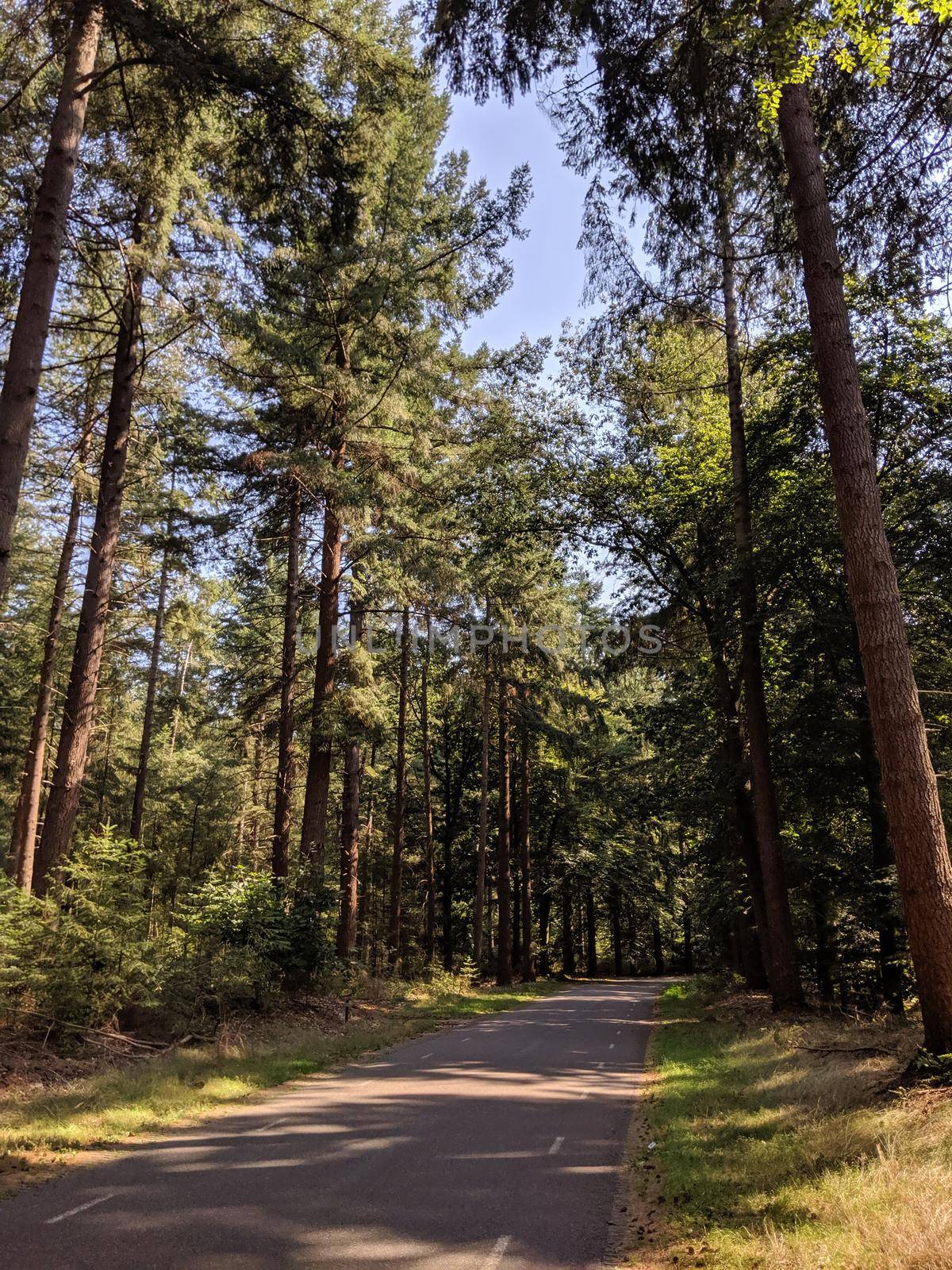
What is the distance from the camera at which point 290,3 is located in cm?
945

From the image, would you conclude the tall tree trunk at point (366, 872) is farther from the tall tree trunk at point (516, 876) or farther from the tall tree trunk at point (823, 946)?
the tall tree trunk at point (823, 946)

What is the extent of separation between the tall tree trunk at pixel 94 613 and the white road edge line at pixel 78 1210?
5994mm

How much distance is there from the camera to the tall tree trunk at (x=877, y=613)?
6.73m

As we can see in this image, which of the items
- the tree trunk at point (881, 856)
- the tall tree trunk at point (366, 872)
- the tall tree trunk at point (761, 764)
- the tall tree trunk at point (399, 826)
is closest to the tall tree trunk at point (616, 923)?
the tall tree trunk at point (366, 872)

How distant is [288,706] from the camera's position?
56.2ft

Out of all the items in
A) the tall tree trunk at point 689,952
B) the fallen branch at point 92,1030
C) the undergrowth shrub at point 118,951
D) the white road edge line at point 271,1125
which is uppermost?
the undergrowth shrub at point 118,951

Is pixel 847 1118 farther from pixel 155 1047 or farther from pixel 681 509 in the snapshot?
pixel 681 509

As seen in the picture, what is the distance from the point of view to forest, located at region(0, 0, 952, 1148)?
822 centimetres

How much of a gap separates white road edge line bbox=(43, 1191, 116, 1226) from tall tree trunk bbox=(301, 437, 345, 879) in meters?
10.5

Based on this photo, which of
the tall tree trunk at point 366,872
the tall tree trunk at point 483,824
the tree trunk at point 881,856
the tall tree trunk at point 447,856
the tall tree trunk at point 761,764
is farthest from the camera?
the tall tree trunk at point 447,856

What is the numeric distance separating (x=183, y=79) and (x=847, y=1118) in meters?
11.8

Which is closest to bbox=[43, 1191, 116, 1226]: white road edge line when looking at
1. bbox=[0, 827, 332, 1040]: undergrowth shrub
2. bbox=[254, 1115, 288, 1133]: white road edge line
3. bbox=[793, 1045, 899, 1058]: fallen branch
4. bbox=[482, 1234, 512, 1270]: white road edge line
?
bbox=[254, 1115, 288, 1133]: white road edge line

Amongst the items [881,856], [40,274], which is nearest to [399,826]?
[881,856]

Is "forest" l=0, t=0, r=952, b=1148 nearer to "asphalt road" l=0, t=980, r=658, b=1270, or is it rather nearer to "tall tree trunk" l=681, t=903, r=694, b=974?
"asphalt road" l=0, t=980, r=658, b=1270
